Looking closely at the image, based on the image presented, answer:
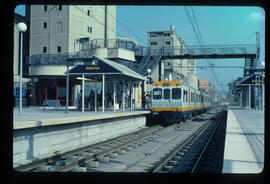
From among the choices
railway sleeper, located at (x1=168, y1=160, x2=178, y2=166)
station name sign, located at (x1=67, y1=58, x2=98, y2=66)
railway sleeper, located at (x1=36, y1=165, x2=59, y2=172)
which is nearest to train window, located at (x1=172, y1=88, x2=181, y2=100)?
A: station name sign, located at (x1=67, y1=58, x2=98, y2=66)

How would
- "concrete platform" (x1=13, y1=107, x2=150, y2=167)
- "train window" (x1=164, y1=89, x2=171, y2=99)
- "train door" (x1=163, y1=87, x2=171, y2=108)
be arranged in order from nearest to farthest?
"concrete platform" (x1=13, y1=107, x2=150, y2=167), "train door" (x1=163, y1=87, x2=171, y2=108), "train window" (x1=164, y1=89, x2=171, y2=99)

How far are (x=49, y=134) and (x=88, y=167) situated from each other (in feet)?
8.99

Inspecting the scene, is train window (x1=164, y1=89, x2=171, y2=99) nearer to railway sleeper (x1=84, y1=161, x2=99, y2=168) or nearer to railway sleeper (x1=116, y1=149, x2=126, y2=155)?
railway sleeper (x1=116, y1=149, x2=126, y2=155)

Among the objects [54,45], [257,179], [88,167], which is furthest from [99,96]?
[54,45]

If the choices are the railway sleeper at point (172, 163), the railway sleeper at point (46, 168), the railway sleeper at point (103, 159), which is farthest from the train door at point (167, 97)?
the railway sleeper at point (46, 168)

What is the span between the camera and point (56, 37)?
115 feet

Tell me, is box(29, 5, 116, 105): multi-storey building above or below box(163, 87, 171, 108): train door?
above

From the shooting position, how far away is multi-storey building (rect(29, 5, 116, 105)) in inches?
1250

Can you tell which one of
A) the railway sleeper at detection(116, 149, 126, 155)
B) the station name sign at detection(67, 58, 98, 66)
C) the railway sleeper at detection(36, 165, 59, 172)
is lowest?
the railway sleeper at detection(116, 149, 126, 155)

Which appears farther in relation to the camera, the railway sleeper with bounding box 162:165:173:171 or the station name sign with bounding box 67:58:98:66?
the station name sign with bounding box 67:58:98:66

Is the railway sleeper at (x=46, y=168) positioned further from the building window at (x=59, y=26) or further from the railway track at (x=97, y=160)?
the building window at (x=59, y=26)

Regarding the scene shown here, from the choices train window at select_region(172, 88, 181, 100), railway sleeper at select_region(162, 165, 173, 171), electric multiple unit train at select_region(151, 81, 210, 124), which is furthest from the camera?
train window at select_region(172, 88, 181, 100)

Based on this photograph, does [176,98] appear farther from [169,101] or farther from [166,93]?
[166,93]
